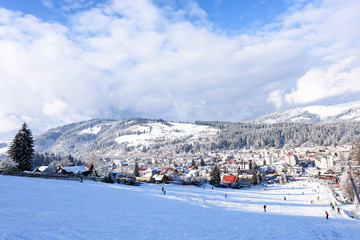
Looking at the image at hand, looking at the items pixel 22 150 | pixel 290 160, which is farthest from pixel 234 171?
pixel 22 150

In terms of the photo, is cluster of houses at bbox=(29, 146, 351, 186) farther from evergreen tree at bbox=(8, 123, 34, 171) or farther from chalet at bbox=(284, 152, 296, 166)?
evergreen tree at bbox=(8, 123, 34, 171)

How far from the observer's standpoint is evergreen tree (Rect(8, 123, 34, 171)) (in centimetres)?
4528

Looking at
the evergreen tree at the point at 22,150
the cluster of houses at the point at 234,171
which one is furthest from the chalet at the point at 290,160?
the evergreen tree at the point at 22,150

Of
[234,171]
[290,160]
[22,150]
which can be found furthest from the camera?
[290,160]

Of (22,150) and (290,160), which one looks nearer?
(22,150)

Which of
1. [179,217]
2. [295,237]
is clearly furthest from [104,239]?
[295,237]

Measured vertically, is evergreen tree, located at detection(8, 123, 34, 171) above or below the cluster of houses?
above

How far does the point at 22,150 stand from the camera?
4575 cm

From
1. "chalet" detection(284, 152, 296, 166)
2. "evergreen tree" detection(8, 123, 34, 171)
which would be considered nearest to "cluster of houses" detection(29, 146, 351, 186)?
"chalet" detection(284, 152, 296, 166)

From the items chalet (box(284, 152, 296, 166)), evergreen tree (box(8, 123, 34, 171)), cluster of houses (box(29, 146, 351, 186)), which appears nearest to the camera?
evergreen tree (box(8, 123, 34, 171))

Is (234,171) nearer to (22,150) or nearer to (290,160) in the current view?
(290,160)

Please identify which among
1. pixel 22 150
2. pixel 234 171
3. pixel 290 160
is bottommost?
pixel 234 171

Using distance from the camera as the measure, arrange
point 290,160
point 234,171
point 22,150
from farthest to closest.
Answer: point 290,160, point 234,171, point 22,150

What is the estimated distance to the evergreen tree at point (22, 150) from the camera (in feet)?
149
